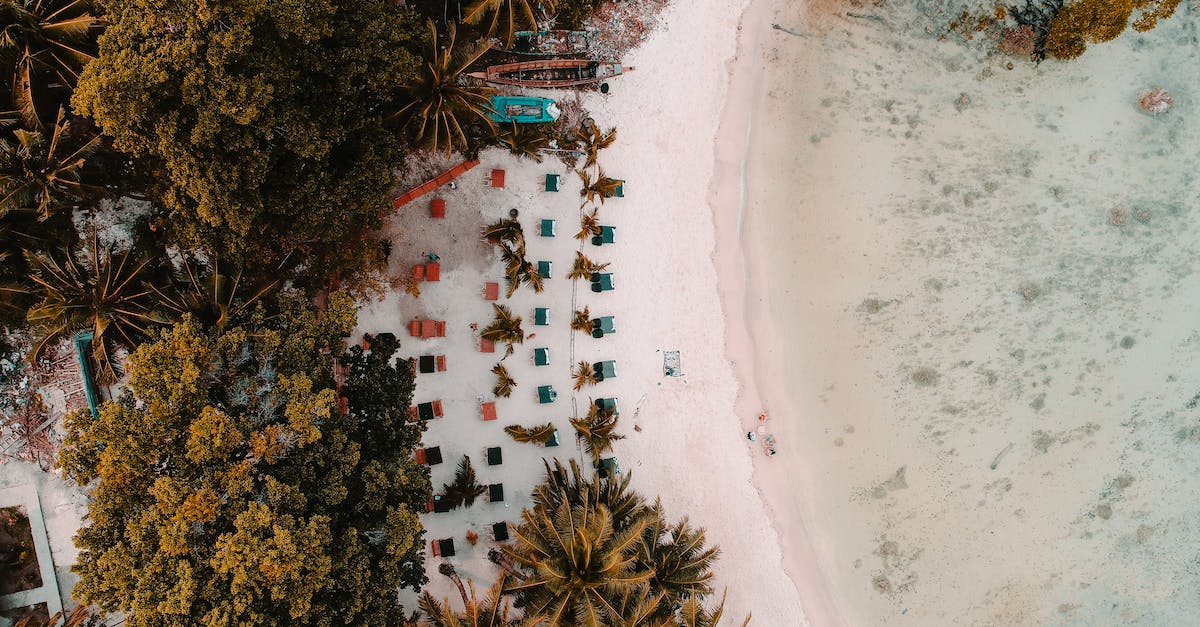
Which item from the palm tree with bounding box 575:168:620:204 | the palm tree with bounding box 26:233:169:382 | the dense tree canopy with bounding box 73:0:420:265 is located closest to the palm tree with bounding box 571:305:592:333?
the palm tree with bounding box 575:168:620:204

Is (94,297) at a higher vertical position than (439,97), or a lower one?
lower

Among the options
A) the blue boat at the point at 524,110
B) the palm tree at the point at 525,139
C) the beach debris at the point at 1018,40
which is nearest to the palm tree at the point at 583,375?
the palm tree at the point at 525,139

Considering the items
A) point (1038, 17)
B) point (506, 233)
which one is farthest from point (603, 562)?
point (1038, 17)

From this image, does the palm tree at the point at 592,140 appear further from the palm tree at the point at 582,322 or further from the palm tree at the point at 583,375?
the palm tree at the point at 583,375

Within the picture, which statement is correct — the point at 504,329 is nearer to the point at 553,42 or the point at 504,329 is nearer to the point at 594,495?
the point at 594,495

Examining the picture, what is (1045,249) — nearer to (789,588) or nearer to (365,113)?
(789,588)

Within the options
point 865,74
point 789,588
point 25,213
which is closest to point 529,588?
point 789,588
